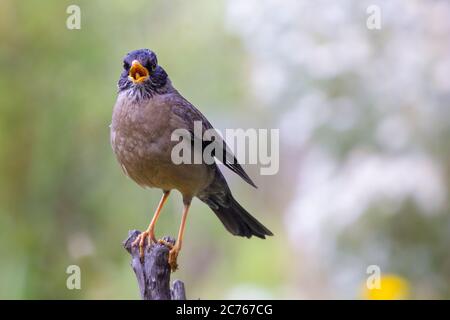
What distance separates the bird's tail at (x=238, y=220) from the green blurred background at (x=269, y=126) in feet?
4.83

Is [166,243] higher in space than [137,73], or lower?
lower

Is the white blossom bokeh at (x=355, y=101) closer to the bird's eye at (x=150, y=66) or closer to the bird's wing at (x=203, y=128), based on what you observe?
the bird's wing at (x=203, y=128)

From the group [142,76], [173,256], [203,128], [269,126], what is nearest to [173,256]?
[173,256]

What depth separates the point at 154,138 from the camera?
3.80 metres

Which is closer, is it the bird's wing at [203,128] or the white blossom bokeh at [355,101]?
the bird's wing at [203,128]

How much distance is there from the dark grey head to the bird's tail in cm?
76

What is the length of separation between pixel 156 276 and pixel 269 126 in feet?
A: 10.8

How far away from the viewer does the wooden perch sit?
3.31m

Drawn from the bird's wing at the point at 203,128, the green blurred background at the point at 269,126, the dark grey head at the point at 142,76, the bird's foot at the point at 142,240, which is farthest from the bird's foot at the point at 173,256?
the green blurred background at the point at 269,126

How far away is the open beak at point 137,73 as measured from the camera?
12.8 ft

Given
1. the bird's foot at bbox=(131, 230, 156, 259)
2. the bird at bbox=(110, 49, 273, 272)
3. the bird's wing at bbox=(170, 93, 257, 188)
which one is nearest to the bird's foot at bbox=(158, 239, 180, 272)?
the bird at bbox=(110, 49, 273, 272)

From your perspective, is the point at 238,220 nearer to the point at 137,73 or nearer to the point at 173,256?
the point at 173,256

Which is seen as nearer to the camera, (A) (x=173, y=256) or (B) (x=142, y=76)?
(A) (x=173, y=256)

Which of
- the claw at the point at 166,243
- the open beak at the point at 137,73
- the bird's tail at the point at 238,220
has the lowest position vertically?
the claw at the point at 166,243
